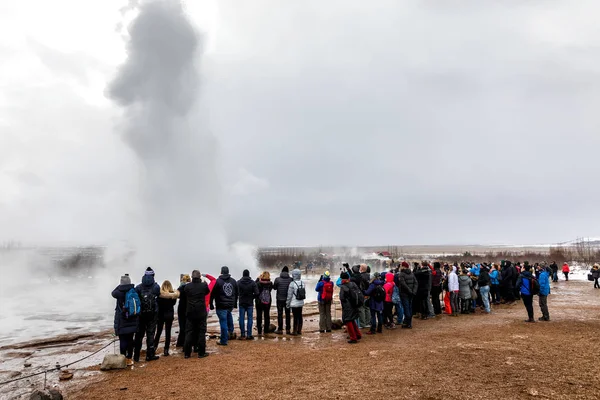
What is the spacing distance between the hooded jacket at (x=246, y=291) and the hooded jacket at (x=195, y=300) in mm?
1842

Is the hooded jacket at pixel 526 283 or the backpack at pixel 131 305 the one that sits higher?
the backpack at pixel 131 305

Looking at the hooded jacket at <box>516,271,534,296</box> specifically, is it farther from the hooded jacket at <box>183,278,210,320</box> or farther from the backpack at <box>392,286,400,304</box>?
the hooded jacket at <box>183,278,210,320</box>

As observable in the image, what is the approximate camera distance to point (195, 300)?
32.4 ft

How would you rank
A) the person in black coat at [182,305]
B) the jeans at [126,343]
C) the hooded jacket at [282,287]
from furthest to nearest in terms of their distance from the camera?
the hooded jacket at [282,287] < the person in black coat at [182,305] < the jeans at [126,343]

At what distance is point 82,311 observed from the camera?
22.8 meters

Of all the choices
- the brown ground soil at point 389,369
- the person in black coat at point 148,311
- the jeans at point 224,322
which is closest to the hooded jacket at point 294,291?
the brown ground soil at point 389,369

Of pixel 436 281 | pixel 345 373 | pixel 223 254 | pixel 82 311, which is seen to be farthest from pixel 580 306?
pixel 223 254

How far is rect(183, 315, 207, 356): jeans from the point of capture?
9875 mm

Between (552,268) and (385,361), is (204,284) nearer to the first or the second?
(385,361)

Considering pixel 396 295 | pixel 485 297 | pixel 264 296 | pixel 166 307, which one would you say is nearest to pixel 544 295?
pixel 485 297

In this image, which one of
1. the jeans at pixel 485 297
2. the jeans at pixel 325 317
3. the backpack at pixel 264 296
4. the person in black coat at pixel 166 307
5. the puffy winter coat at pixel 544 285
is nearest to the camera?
the person in black coat at pixel 166 307

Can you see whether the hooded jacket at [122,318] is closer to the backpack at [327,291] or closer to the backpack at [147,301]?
the backpack at [147,301]

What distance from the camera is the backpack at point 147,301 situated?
9539mm

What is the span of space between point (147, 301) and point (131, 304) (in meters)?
0.42
